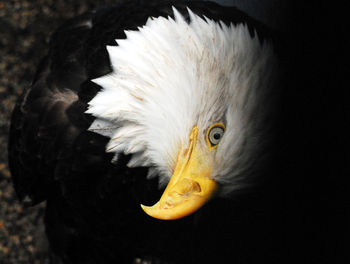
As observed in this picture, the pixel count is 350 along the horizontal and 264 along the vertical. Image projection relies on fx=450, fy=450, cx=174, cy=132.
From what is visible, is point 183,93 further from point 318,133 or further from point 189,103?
Answer: point 318,133

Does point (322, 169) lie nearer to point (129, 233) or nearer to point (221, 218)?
point (221, 218)

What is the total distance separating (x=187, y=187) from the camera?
1264 millimetres

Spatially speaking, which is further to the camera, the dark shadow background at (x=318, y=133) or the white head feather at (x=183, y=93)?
the white head feather at (x=183, y=93)

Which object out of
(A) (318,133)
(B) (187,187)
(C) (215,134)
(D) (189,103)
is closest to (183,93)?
(D) (189,103)

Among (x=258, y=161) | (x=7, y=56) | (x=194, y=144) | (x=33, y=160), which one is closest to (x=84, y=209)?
(x=33, y=160)

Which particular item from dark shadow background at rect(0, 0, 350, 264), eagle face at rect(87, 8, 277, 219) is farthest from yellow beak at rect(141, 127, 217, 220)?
dark shadow background at rect(0, 0, 350, 264)

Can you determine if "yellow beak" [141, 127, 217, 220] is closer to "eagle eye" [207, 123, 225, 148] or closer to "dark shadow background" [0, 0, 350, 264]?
"eagle eye" [207, 123, 225, 148]

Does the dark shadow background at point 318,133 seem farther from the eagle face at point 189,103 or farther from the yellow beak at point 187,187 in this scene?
the yellow beak at point 187,187

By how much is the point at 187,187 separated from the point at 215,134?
17 cm

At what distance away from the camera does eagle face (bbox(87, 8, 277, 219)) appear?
1.24 m

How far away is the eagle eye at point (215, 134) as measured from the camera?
4.17 ft

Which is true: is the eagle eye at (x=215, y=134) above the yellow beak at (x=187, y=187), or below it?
above

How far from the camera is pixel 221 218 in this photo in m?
1.72

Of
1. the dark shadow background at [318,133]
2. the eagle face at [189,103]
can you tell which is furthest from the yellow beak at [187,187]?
the dark shadow background at [318,133]
